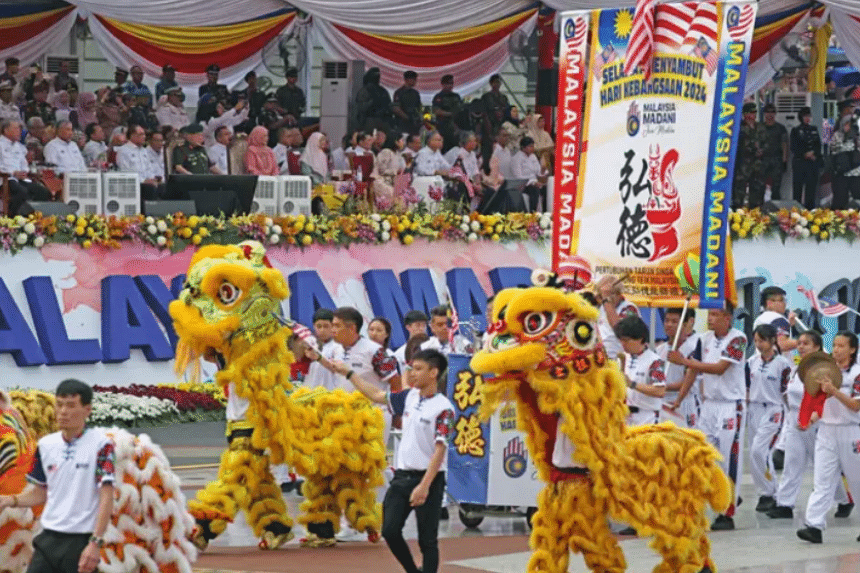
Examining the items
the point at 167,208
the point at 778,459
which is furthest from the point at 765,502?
the point at 167,208

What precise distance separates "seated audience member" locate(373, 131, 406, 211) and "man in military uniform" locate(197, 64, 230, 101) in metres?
2.62

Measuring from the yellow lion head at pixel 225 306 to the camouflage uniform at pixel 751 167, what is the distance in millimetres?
15543

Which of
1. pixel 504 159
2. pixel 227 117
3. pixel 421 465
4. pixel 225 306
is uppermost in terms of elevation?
pixel 227 117

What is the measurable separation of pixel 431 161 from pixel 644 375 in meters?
12.5

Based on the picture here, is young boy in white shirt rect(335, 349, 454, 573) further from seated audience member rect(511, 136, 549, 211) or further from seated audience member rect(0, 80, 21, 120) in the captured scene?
seated audience member rect(511, 136, 549, 211)

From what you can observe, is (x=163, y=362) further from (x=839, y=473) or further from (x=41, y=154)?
(x=839, y=473)

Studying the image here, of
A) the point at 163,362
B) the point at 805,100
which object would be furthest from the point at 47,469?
the point at 805,100

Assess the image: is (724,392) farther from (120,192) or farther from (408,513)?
(120,192)

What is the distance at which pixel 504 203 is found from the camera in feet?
90.3

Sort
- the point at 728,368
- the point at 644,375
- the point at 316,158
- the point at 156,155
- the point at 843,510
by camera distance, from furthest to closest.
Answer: the point at 316,158, the point at 156,155, the point at 843,510, the point at 728,368, the point at 644,375

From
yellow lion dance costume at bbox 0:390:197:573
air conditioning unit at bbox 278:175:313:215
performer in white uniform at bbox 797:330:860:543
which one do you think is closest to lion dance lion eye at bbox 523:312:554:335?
yellow lion dance costume at bbox 0:390:197:573

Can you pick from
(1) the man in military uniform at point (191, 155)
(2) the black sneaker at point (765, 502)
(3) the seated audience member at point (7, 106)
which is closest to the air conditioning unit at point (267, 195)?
(1) the man in military uniform at point (191, 155)

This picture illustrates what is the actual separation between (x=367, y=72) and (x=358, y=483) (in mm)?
16118

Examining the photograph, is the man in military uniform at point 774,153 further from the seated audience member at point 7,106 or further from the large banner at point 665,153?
the large banner at point 665,153
